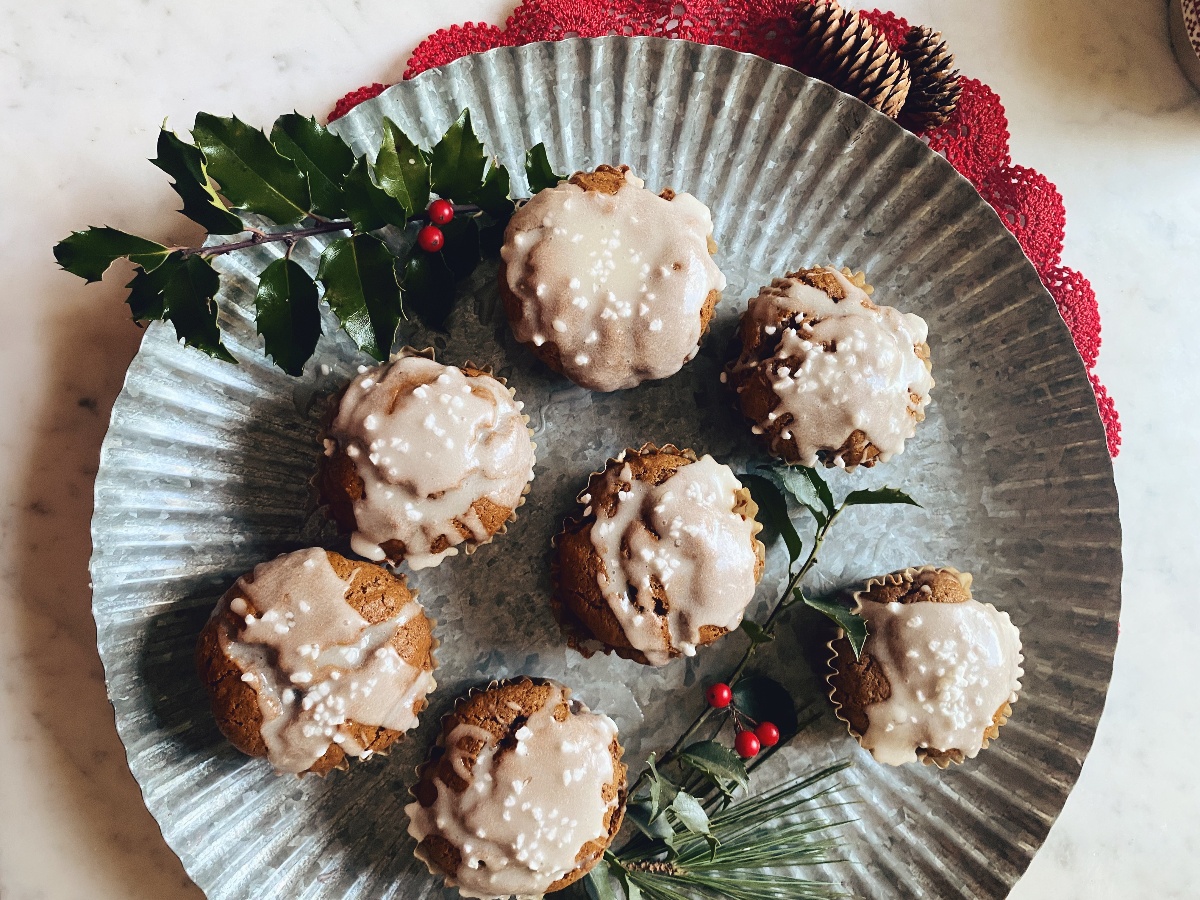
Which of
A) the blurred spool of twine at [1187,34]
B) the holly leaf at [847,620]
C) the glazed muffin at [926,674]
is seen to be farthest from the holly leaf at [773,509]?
the blurred spool of twine at [1187,34]

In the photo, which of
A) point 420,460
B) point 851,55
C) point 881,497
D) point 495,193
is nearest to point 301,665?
point 420,460

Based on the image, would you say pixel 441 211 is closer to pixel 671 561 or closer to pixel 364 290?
pixel 364 290

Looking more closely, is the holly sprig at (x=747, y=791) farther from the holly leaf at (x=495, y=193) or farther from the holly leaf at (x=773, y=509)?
the holly leaf at (x=495, y=193)

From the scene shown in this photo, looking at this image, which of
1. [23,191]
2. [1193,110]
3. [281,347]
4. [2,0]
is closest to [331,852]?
[281,347]

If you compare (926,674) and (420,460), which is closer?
(420,460)

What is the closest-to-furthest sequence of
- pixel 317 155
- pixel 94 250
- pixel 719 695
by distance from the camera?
pixel 94 250
pixel 317 155
pixel 719 695

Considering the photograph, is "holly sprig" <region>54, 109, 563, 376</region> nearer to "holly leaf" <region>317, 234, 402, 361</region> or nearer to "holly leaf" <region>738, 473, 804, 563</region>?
"holly leaf" <region>317, 234, 402, 361</region>
